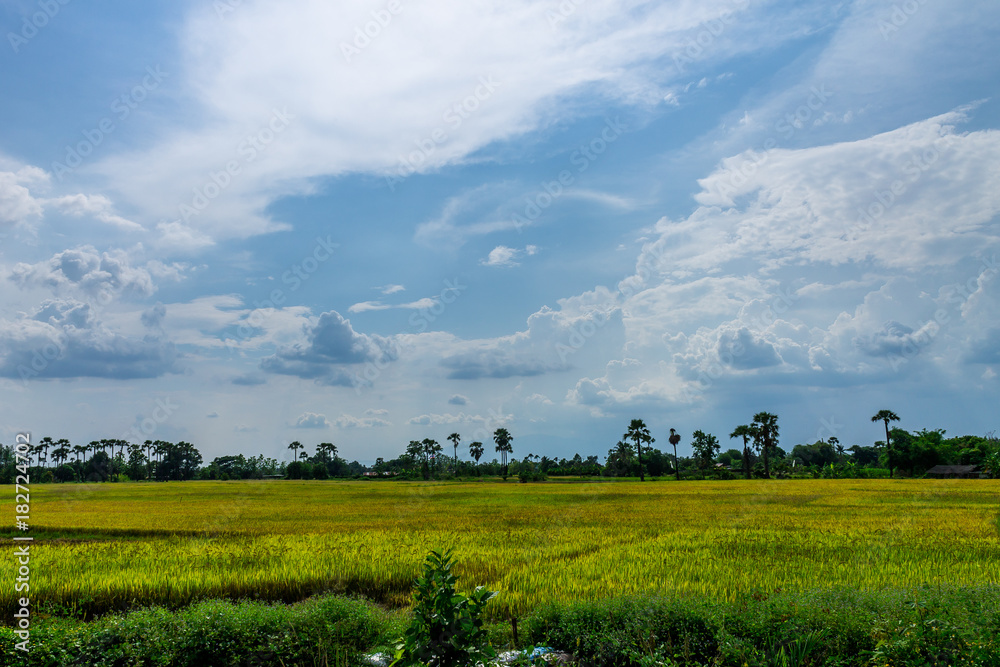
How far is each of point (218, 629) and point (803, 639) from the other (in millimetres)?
8548

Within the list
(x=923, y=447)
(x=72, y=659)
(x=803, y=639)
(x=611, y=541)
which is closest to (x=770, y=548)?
(x=611, y=541)

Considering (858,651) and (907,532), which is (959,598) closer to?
(858,651)

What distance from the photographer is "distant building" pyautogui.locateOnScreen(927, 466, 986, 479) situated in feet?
277

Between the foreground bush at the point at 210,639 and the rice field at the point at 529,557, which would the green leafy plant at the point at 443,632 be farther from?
the rice field at the point at 529,557

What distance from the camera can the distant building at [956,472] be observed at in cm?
8456

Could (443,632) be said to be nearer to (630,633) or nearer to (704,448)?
(630,633)

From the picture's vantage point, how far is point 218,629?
9.21 m

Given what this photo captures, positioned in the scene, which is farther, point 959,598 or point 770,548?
point 770,548

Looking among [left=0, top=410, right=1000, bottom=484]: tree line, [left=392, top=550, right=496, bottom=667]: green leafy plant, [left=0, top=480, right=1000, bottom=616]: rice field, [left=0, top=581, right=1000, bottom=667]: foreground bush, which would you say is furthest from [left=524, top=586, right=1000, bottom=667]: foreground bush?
[left=0, top=410, right=1000, bottom=484]: tree line

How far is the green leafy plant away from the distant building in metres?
104

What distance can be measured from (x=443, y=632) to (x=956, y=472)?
352ft

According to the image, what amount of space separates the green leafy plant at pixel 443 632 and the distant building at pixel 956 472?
340ft

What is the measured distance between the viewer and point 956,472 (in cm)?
8756

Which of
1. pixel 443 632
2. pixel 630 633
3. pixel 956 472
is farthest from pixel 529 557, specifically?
pixel 956 472
